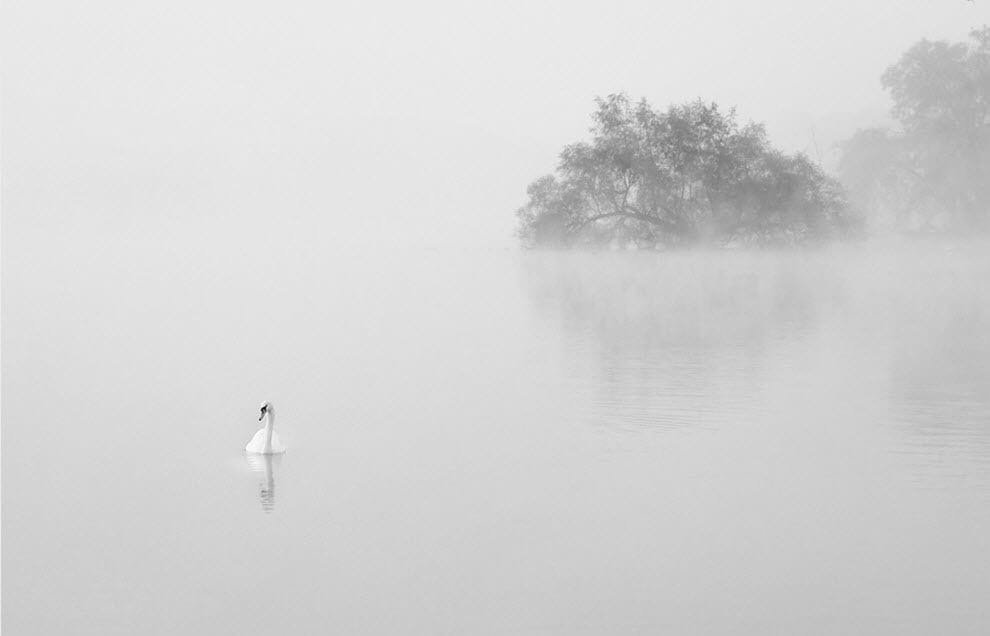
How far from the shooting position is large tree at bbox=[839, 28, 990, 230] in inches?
2464

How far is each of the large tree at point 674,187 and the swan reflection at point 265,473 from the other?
33292 mm

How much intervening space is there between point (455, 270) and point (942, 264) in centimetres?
1655

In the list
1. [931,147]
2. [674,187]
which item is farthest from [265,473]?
[931,147]

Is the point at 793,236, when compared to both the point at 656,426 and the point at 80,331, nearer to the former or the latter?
the point at 80,331

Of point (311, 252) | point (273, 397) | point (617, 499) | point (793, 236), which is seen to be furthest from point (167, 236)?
point (617, 499)

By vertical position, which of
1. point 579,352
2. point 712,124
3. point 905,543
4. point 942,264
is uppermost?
point 712,124

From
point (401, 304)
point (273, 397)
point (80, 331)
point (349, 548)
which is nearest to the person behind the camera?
point (349, 548)

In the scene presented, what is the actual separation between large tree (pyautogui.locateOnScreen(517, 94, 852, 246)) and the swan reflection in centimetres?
3329

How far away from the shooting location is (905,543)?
9711 mm

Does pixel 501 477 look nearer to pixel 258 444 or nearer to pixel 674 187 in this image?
pixel 258 444

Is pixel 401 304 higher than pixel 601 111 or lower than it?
lower

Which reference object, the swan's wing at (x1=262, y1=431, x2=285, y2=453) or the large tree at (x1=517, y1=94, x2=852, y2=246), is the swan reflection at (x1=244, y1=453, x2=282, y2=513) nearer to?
the swan's wing at (x1=262, y1=431, x2=285, y2=453)

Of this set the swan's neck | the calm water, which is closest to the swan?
the swan's neck

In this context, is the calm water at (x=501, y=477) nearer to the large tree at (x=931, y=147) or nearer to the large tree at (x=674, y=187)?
the large tree at (x=674, y=187)
